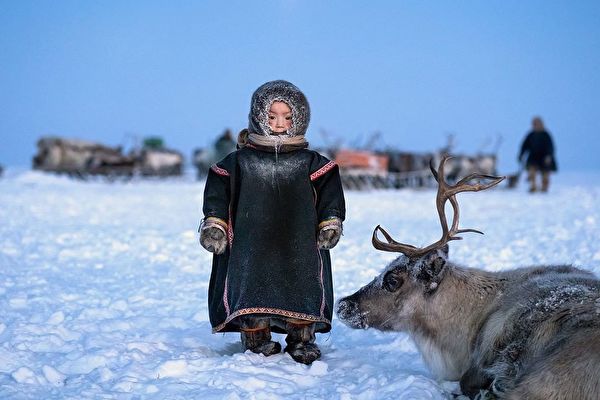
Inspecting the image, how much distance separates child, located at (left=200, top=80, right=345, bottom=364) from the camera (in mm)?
4055

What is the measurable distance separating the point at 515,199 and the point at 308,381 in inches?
576

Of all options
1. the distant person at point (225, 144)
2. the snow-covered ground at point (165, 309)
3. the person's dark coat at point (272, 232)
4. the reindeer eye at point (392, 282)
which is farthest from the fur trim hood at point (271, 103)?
the distant person at point (225, 144)

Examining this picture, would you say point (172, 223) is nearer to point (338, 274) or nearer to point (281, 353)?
point (338, 274)

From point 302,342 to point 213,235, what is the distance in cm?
83

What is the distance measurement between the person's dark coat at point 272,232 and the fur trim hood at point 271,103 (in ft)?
0.45

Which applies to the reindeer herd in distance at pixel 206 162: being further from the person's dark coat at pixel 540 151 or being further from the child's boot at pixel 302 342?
the child's boot at pixel 302 342

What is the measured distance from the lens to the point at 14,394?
3342 mm

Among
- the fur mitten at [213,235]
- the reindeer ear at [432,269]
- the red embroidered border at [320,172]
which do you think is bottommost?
the reindeer ear at [432,269]

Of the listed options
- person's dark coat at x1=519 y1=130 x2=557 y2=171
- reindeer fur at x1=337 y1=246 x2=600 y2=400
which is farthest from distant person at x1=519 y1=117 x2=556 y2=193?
reindeer fur at x1=337 y1=246 x2=600 y2=400

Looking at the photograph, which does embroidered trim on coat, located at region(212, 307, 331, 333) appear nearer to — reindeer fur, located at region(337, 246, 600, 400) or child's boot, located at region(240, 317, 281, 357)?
child's boot, located at region(240, 317, 281, 357)

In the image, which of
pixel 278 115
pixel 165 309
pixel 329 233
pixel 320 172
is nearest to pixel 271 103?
pixel 278 115

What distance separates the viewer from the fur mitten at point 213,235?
4.04 meters

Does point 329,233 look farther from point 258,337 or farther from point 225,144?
point 225,144

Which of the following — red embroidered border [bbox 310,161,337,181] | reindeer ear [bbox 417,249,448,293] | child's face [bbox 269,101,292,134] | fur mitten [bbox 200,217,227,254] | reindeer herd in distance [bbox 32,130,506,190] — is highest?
child's face [bbox 269,101,292,134]
